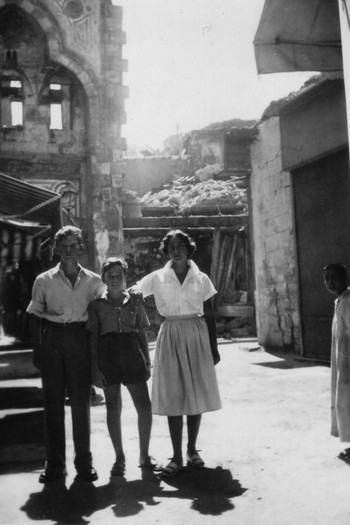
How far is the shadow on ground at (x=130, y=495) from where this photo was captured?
306 centimetres

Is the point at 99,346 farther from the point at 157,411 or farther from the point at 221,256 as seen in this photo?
the point at 221,256

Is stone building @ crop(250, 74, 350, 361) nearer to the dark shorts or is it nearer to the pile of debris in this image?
the dark shorts

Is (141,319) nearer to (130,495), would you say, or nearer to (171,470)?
(171,470)

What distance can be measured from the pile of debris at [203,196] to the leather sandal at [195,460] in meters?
17.7

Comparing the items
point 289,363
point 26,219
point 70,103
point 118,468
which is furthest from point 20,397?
point 70,103

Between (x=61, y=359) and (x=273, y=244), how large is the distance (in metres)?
7.46

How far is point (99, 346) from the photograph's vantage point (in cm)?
380

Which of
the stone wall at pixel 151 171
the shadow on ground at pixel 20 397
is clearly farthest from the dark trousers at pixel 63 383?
the stone wall at pixel 151 171

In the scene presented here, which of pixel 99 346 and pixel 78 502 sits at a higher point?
pixel 99 346

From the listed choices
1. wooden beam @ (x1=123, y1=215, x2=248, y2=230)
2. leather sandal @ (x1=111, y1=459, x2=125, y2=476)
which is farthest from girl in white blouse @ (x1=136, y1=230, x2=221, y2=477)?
wooden beam @ (x1=123, y1=215, x2=248, y2=230)

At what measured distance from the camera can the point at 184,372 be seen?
12.6ft

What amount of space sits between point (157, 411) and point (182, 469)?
464mm

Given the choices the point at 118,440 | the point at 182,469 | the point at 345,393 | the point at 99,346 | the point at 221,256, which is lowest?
the point at 182,469

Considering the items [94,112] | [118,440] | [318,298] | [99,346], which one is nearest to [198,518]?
[118,440]
